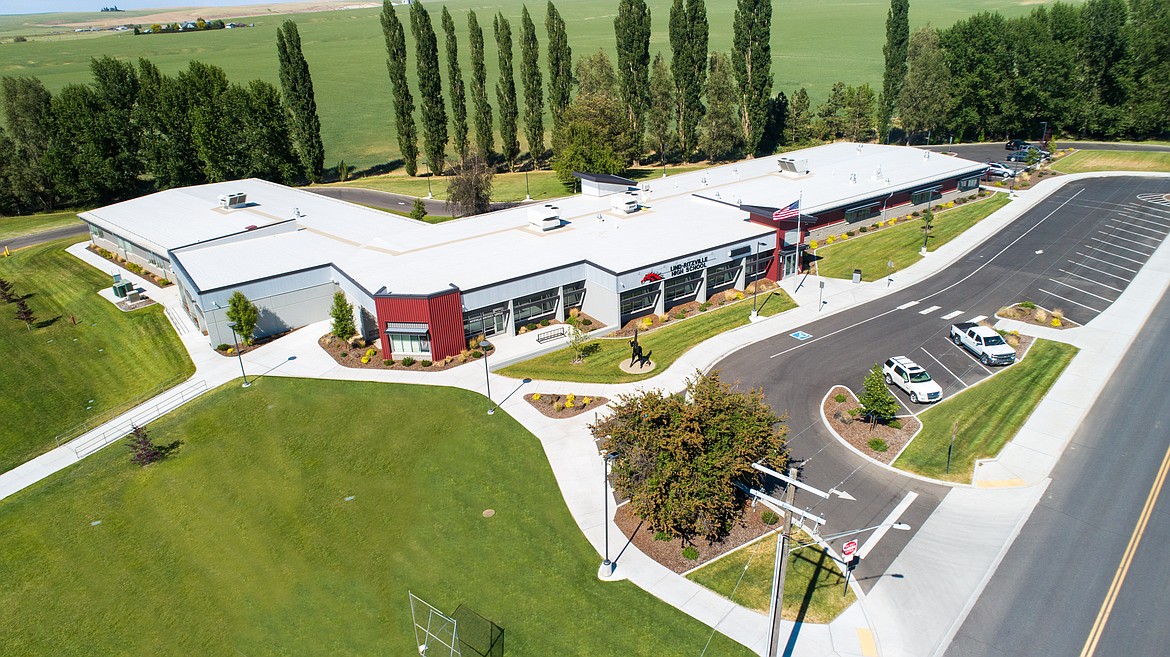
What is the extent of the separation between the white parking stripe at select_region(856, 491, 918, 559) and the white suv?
933 cm

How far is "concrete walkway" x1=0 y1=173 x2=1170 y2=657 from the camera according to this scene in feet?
88.2

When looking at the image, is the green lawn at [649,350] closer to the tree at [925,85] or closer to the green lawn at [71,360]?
the green lawn at [71,360]

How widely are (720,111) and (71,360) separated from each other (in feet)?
Result: 284

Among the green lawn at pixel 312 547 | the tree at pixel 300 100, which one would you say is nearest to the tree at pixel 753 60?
the tree at pixel 300 100

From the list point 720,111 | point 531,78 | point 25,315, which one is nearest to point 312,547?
point 25,315

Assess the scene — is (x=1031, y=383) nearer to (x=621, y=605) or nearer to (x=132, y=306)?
(x=621, y=605)

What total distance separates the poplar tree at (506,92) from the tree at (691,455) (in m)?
82.5

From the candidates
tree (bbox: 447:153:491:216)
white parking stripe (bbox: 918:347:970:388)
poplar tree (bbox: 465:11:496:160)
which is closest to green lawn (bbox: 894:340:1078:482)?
white parking stripe (bbox: 918:347:970:388)

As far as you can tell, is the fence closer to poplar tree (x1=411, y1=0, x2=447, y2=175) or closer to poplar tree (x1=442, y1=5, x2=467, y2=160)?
poplar tree (x1=442, y1=5, x2=467, y2=160)

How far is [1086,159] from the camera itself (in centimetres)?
9325

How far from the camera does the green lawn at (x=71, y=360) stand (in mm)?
44844

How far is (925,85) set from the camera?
100875 millimetres

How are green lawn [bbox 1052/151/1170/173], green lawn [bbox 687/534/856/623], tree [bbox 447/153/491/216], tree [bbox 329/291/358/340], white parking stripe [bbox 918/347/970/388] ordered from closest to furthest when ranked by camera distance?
green lawn [bbox 687/534/856/623] < white parking stripe [bbox 918/347/970/388] < tree [bbox 329/291/358/340] < tree [bbox 447/153/491/216] < green lawn [bbox 1052/151/1170/173]

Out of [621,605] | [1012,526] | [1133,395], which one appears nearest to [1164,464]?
[1133,395]
